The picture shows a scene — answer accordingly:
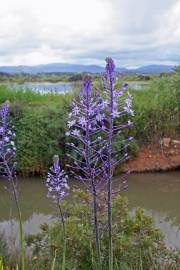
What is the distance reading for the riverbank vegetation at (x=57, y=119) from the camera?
10.4m

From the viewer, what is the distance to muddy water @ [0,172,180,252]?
706cm

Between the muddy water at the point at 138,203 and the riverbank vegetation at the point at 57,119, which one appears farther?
the riverbank vegetation at the point at 57,119

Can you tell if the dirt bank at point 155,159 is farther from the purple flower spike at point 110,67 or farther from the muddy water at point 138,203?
the purple flower spike at point 110,67

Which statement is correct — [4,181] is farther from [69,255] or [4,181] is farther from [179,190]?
[69,255]

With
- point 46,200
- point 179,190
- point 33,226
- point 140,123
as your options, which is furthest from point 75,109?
point 140,123

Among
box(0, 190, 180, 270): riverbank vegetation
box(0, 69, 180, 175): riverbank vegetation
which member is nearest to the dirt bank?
box(0, 69, 180, 175): riverbank vegetation

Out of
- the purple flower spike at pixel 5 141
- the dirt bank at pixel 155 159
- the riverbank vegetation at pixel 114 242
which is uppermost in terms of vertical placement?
the purple flower spike at pixel 5 141

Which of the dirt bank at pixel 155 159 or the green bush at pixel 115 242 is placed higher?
the green bush at pixel 115 242

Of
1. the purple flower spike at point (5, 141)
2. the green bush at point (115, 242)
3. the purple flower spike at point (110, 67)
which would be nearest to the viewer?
the purple flower spike at point (110, 67)

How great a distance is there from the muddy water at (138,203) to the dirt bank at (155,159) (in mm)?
266

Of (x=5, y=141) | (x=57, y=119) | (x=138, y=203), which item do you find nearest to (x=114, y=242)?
(x=5, y=141)

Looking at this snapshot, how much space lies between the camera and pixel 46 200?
8.79 meters

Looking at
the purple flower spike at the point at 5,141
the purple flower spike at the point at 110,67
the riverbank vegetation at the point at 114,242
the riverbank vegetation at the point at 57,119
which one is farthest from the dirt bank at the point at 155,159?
the purple flower spike at the point at 110,67

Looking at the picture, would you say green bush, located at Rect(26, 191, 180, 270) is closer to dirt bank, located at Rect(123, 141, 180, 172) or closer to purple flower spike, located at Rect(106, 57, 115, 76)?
purple flower spike, located at Rect(106, 57, 115, 76)
